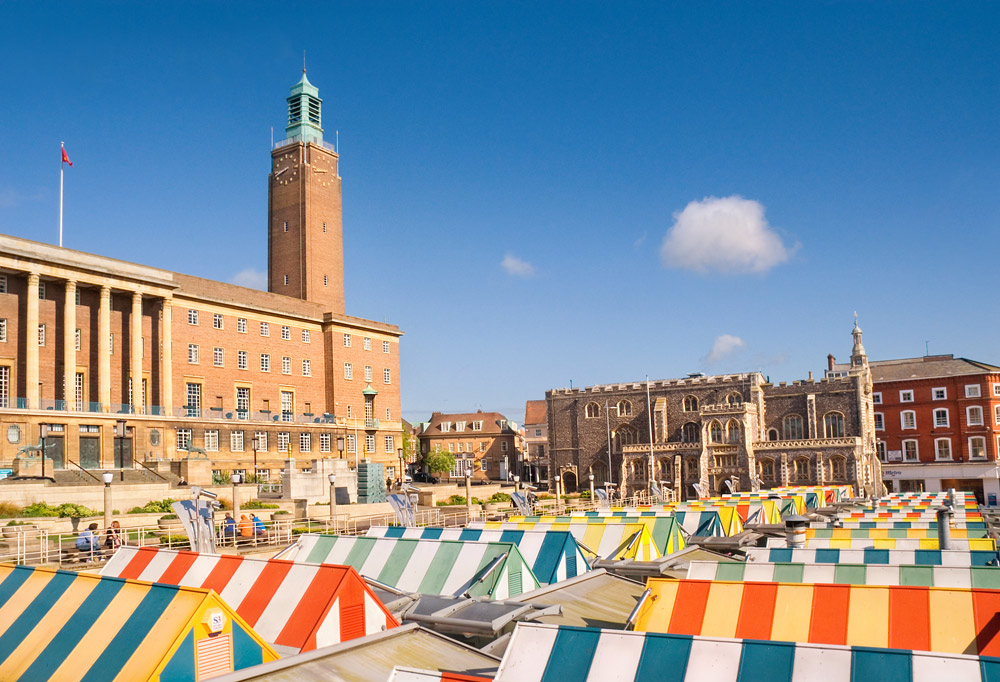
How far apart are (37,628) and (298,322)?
5980 centimetres

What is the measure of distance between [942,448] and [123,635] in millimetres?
85469

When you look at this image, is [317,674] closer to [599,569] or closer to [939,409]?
[599,569]

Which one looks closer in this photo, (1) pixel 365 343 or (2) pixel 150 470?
(2) pixel 150 470

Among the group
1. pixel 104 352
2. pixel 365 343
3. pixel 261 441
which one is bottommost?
pixel 261 441

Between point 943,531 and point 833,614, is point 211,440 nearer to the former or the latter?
point 943,531

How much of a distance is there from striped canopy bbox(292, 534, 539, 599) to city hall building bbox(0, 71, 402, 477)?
33380mm

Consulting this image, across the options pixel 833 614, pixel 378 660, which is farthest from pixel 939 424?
pixel 378 660

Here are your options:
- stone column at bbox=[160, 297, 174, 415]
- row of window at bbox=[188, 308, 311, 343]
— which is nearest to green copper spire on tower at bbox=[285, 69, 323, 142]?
row of window at bbox=[188, 308, 311, 343]

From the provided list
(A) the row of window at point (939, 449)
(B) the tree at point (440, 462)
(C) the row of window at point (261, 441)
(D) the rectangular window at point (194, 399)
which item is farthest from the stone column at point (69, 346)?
(A) the row of window at point (939, 449)

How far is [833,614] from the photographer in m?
8.98

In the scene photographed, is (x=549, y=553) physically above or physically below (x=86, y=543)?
above

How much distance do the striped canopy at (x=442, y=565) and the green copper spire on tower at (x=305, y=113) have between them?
210 feet

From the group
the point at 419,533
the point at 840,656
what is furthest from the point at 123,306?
the point at 840,656

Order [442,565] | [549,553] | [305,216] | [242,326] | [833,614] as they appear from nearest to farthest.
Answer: [833,614]
[442,565]
[549,553]
[242,326]
[305,216]
